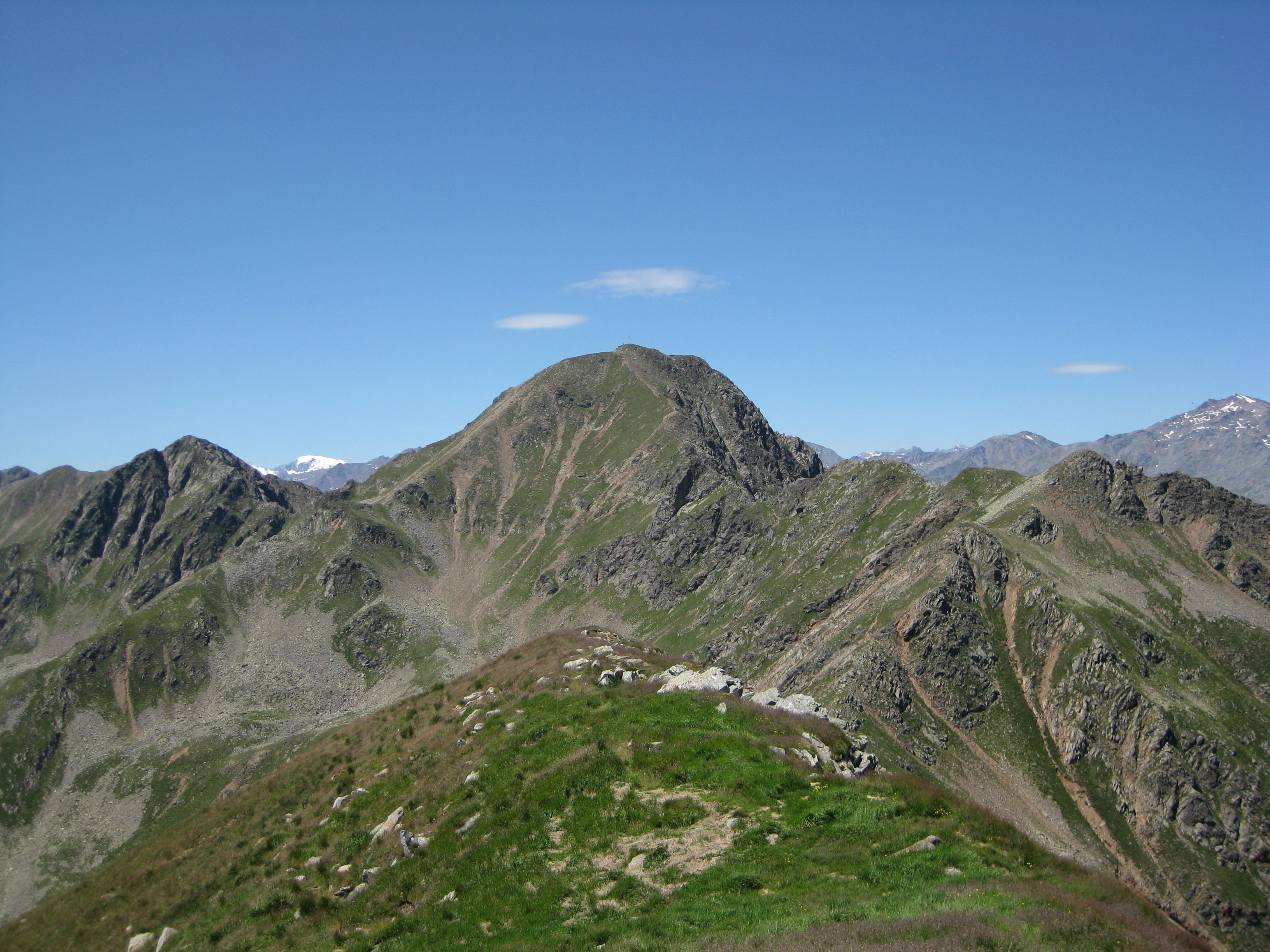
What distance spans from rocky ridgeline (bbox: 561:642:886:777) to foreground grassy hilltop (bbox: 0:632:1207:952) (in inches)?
28.0

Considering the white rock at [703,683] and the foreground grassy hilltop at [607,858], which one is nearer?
the foreground grassy hilltop at [607,858]

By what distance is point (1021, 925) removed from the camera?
16.3 metres

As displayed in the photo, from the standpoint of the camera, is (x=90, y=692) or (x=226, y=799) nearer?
(x=226, y=799)

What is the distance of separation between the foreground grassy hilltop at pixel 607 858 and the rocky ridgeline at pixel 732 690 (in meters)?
0.71

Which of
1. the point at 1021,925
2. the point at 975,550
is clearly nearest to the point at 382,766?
the point at 1021,925

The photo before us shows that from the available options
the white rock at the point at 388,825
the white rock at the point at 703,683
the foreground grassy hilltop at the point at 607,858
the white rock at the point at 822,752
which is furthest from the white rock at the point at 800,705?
the white rock at the point at 388,825

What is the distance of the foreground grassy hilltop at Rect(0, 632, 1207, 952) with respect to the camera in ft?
59.7

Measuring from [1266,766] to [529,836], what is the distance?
12009 centimetres

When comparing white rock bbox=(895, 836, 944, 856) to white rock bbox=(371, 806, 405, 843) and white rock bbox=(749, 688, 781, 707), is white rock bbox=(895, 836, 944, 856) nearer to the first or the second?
white rock bbox=(749, 688, 781, 707)

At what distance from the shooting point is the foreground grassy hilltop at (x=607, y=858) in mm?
18203

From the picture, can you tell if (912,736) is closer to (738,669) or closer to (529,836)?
(738,669)

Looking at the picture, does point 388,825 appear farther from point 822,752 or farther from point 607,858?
point 822,752

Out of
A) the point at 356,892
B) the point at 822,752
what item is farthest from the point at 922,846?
the point at 356,892

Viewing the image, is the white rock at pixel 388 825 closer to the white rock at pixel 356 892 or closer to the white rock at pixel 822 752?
the white rock at pixel 356 892
